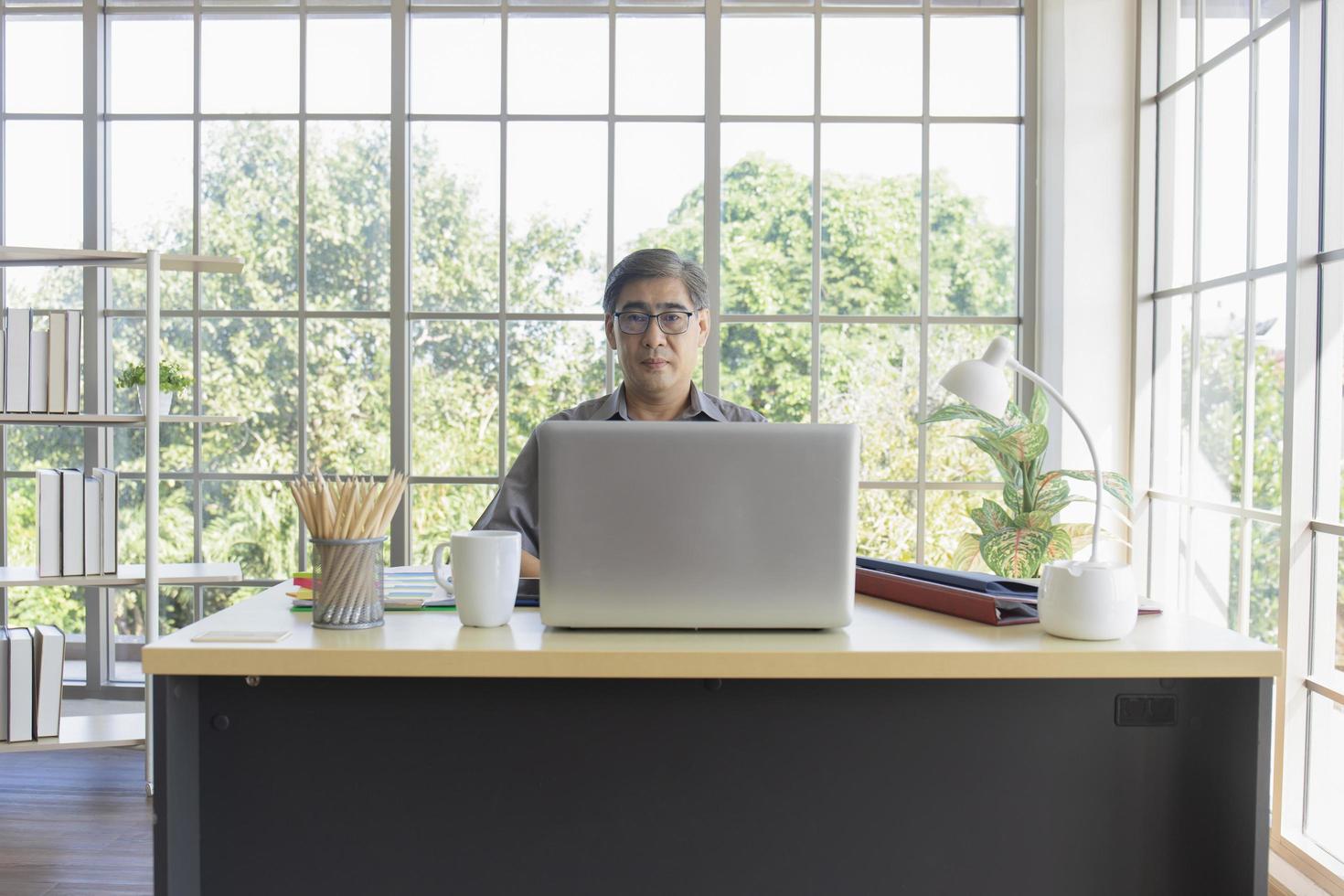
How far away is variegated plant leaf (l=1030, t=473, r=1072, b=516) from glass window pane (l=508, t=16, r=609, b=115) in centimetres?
215

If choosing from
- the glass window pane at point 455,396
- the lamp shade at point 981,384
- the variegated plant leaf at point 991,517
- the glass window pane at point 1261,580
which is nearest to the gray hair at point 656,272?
the lamp shade at point 981,384

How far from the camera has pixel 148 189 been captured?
4090mm

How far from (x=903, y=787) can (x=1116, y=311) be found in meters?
2.74

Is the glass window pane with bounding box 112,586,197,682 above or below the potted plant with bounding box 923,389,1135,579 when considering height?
below

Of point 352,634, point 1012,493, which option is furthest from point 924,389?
point 352,634

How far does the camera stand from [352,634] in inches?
57.5

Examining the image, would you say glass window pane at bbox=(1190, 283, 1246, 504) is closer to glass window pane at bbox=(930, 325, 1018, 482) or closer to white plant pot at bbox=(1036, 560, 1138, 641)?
glass window pane at bbox=(930, 325, 1018, 482)

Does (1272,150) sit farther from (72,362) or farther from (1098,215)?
(72,362)

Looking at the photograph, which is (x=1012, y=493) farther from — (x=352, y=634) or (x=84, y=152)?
(x=84, y=152)

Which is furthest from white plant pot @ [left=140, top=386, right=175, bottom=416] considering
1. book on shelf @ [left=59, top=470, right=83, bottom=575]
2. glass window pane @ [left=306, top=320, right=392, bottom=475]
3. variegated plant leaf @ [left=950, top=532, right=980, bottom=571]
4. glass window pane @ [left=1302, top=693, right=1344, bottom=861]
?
glass window pane @ [left=1302, top=693, right=1344, bottom=861]

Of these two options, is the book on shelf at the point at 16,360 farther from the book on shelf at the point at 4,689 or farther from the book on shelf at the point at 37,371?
the book on shelf at the point at 4,689

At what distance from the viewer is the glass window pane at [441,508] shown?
4.07 meters

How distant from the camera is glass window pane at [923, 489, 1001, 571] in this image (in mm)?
4051

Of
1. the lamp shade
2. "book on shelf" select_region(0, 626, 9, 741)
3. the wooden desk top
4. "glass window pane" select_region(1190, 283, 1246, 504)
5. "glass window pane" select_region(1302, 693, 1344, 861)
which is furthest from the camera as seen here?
"book on shelf" select_region(0, 626, 9, 741)
